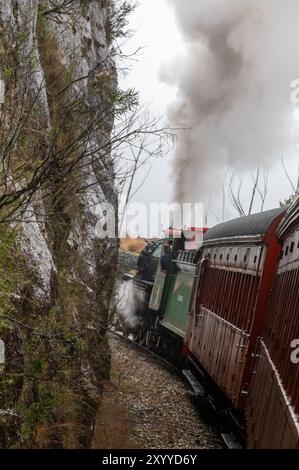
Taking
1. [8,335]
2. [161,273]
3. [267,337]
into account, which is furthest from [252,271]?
[161,273]

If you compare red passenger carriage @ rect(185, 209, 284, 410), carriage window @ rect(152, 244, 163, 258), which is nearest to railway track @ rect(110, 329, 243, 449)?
red passenger carriage @ rect(185, 209, 284, 410)

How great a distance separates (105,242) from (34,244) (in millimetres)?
7010

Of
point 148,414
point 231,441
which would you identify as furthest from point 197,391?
point 231,441

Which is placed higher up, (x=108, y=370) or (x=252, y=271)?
(x=252, y=271)

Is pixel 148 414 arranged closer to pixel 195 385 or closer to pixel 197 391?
pixel 197 391

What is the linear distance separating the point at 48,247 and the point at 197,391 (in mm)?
6258

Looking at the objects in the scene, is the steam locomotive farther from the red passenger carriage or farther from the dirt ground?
the dirt ground

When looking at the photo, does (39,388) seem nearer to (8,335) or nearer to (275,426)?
(8,335)

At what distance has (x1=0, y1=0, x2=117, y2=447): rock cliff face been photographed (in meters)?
6.30

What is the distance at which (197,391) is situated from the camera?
14.3 meters

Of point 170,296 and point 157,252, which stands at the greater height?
point 157,252

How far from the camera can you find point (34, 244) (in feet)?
25.6

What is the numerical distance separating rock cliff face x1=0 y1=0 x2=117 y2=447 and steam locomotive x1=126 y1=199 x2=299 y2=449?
82.7 inches

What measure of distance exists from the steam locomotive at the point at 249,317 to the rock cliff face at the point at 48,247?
210cm
